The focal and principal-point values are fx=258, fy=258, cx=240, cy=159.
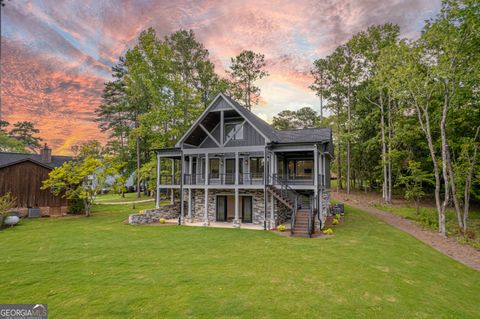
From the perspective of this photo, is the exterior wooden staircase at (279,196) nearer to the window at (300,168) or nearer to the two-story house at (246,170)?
the two-story house at (246,170)

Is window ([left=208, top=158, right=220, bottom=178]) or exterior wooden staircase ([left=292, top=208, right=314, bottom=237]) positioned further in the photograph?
window ([left=208, top=158, right=220, bottom=178])

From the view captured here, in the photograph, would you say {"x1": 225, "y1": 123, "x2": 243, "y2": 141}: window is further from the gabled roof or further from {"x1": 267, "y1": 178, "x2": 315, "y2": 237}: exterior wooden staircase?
{"x1": 267, "y1": 178, "x2": 315, "y2": 237}: exterior wooden staircase

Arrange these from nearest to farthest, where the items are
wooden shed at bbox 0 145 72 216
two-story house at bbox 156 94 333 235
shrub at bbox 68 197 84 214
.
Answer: two-story house at bbox 156 94 333 235 → wooden shed at bbox 0 145 72 216 → shrub at bbox 68 197 84 214

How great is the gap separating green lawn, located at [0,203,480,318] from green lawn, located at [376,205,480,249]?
4.58m

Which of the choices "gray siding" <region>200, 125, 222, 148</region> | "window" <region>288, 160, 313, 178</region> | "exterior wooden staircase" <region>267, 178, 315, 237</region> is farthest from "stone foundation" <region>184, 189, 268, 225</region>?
"window" <region>288, 160, 313, 178</region>

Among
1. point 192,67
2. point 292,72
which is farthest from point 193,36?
point 292,72

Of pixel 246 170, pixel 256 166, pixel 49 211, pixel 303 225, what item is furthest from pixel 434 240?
pixel 49 211

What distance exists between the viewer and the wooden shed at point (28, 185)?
21203 mm

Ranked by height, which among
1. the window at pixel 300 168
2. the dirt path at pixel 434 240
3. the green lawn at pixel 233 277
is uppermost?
the window at pixel 300 168

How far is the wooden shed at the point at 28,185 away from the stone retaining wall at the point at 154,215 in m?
9.31

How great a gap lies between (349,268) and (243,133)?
12.1 metres

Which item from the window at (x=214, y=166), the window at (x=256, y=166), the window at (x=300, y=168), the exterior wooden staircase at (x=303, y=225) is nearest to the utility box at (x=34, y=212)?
the window at (x=214, y=166)
